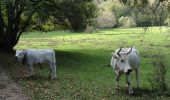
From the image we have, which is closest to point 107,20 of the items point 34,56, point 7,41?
point 7,41

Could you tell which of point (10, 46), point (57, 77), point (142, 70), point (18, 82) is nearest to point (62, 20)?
point (10, 46)

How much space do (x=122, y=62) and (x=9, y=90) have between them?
16.5 feet

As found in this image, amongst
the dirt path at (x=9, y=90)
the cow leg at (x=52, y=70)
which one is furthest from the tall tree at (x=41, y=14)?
the dirt path at (x=9, y=90)

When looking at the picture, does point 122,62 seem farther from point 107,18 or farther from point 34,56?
point 107,18

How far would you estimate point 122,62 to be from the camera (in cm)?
1823

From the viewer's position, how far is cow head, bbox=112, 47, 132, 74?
59.6ft

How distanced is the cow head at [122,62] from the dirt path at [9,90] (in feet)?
14.2

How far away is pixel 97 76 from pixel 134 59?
20.2ft

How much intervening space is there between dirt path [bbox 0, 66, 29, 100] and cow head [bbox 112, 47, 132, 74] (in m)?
4.32

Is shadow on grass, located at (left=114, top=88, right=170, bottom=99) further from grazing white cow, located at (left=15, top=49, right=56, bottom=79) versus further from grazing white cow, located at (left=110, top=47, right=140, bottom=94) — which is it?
grazing white cow, located at (left=15, top=49, right=56, bottom=79)

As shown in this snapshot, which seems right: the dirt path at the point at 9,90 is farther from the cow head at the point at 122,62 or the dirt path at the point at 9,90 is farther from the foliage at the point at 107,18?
the foliage at the point at 107,18

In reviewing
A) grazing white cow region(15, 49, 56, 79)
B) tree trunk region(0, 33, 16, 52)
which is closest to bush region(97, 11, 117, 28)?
tree trunk region(0, 33, 16, 52)

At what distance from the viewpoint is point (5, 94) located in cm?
1752

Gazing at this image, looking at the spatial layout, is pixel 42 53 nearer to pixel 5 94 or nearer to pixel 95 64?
pixel 5 94
